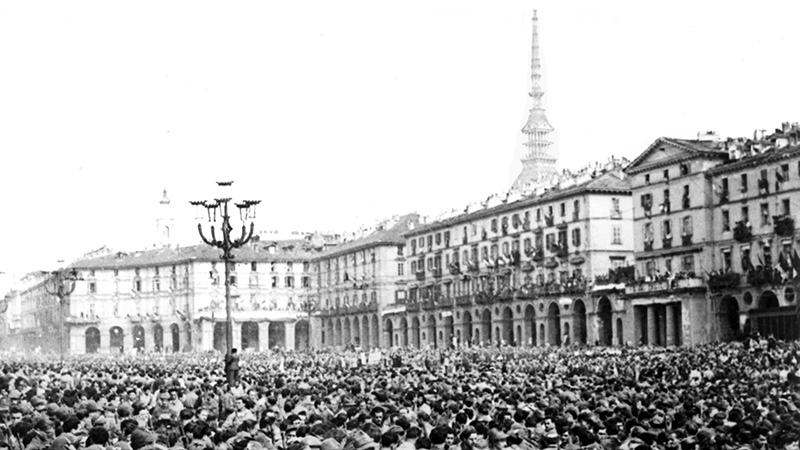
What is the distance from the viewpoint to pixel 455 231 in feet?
381

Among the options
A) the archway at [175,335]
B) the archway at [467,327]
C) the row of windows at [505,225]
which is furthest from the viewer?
the archway at [175,335]

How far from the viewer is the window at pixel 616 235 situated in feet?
314

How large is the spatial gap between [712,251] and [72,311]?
314ft

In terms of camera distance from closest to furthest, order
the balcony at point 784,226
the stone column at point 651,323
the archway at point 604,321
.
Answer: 1. the balcony at point 784,226
2. the stone column at point 651,323
3. the archway at point 604,321

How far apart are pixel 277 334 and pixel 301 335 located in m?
2.80

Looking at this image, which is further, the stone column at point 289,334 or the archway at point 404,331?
the stone column at point 289,334

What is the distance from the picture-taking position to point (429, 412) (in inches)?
1195

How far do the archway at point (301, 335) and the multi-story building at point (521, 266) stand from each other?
2901cm

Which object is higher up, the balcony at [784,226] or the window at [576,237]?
the window at [576,237]

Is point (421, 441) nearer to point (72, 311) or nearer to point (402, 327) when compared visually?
point (402, 327)

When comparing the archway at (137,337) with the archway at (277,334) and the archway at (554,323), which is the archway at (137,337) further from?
the archway at (554,323)

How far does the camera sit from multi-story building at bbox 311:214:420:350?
130500 millimetres

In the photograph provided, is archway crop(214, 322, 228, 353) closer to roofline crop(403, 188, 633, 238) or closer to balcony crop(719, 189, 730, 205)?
roofline crop(403, 188, 633, 238)

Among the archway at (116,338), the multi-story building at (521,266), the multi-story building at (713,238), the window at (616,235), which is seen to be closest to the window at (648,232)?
the multi-story building at (713,238)
